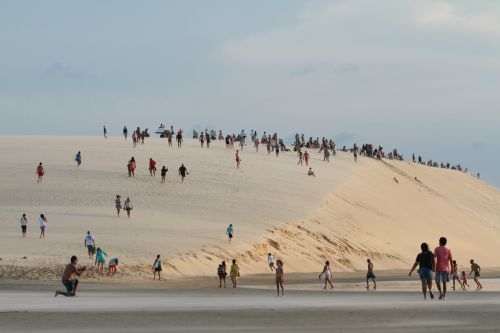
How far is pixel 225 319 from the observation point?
2031cm

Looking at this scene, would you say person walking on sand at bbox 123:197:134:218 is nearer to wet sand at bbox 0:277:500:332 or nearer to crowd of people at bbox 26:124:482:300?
crowd of people at bbox 26:124:482:300

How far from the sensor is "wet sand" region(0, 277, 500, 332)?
1873 centimetres

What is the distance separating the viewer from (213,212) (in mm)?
54875

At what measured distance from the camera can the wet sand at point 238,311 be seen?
18.7 metres

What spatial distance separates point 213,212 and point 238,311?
32.7m

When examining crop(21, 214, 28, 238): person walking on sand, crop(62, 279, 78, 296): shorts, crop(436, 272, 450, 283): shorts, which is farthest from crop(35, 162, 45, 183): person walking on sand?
crop(436, 272, 450, 283): shorts

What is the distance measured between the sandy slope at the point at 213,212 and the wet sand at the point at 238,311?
1153cm

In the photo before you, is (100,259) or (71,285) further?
(100,259)

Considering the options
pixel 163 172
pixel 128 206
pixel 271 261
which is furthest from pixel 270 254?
pixel 163 172

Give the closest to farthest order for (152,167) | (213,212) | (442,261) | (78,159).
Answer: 1. (442,261)
2. (213,212)
3. (152,167)
4. (78,159)

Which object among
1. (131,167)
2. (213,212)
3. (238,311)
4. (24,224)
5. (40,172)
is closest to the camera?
(238,311)

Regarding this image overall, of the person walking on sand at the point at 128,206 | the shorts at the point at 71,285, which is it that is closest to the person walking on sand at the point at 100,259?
the person walking on sand at the point at 128,206

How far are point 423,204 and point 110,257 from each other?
43.1 m

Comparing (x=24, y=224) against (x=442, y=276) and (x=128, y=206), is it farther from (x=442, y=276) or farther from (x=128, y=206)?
(x=442, y=276)
